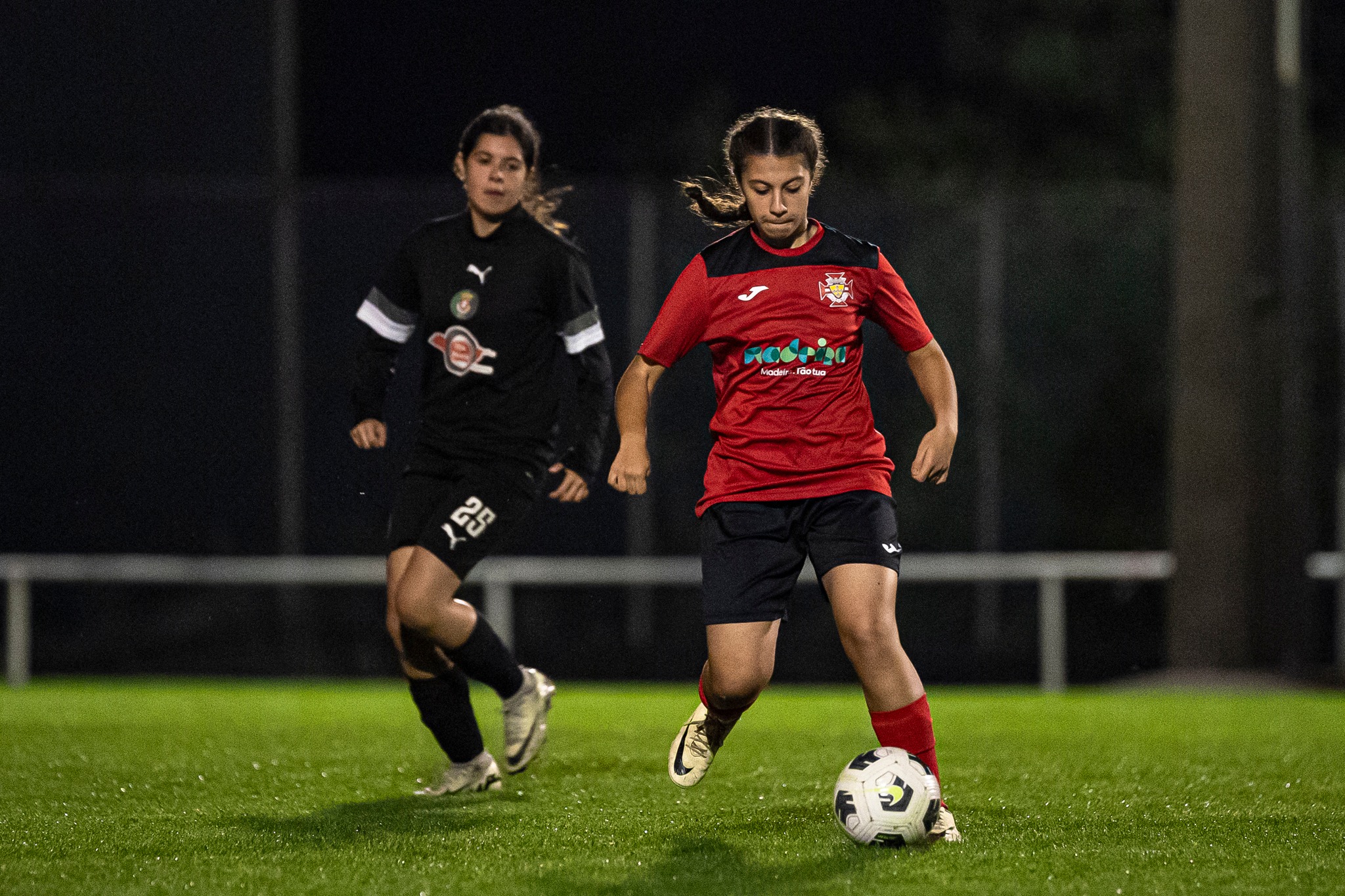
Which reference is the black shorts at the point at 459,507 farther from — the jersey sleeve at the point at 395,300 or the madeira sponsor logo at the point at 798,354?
the madeira sponsor logo at the point at 798,354

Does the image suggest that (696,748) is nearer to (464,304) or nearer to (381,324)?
(464,304)

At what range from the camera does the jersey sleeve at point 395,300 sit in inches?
196

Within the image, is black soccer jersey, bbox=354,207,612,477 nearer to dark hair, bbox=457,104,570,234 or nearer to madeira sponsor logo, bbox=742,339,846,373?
dark hair, bbox=457,104,570,234

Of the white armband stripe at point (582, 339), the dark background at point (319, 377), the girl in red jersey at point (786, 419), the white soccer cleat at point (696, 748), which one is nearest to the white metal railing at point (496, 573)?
the dark background at point (319, 377)

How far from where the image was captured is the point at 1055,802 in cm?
461

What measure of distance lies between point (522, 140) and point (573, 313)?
1.60ft

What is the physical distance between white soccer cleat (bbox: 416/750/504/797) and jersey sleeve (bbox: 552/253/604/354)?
1139 millimetres

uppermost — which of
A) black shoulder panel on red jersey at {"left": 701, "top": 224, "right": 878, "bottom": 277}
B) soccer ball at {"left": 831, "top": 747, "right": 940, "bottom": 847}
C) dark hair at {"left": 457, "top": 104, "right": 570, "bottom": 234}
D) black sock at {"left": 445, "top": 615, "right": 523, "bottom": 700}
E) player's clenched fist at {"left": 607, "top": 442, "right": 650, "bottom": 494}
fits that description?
dark hair at {"left": 457, "top": 104, "right": 570, "bottom": 234}

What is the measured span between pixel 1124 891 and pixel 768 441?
1.28 metres

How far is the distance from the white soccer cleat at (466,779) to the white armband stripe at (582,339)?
112 cm

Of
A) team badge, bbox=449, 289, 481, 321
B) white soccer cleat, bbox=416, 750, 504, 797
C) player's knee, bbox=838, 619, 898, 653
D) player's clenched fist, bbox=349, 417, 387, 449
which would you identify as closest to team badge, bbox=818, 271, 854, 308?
player's knee, bbox=838, 619, 898, 653

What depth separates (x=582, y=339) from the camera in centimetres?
488

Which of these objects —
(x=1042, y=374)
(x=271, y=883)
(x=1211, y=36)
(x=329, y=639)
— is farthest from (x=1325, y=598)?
(x=271, y=883)

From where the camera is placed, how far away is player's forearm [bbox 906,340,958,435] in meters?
4.20
